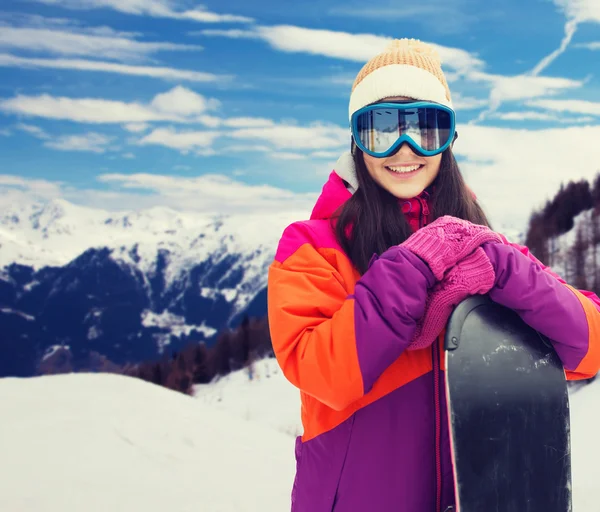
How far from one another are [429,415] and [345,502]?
393 mm

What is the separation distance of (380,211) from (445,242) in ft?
1.16

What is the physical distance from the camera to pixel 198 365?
48.2 m

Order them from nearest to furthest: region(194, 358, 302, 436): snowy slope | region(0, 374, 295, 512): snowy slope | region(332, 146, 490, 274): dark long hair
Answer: region(332, 146, 490, 274): dark long hair, region(0, 374, 295, 512): snowy slope, region(194, 358, 302, 436): snowy slope

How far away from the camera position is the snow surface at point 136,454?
4.01 m

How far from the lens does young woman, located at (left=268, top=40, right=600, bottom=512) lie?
1509 mm

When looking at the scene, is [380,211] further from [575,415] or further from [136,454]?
[575,415]

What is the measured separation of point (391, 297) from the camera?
1464 mm

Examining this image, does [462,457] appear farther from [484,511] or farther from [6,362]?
[6,362]

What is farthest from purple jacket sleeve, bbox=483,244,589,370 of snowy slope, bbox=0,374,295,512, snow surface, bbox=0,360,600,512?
snowy slope, bbox=0,374,295,512

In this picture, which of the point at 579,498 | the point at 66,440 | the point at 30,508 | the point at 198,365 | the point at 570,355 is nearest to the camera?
the point at 570,355

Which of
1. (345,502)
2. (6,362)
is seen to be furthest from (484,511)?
(6,362)

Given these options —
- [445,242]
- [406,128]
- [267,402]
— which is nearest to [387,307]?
[445,242]

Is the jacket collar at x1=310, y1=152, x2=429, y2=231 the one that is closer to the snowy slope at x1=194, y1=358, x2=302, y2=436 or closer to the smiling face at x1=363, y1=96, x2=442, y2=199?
the smiling face at x1=363, y1=96, x2=442, y2=199

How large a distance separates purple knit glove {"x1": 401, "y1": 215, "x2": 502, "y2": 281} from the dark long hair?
0.23 meters
